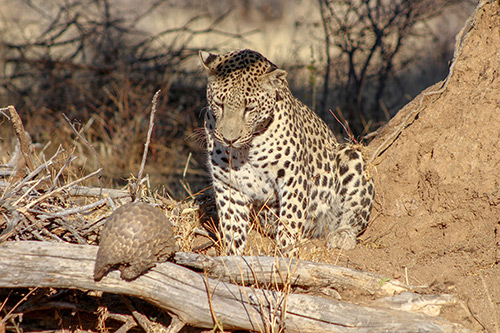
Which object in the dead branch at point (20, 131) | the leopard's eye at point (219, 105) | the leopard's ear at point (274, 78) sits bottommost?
the dead branch at point (20, 131)

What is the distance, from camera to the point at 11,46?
29.3ft

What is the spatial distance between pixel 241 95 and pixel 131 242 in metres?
1.56

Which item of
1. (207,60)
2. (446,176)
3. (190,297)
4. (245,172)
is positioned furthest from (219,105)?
(446,176)

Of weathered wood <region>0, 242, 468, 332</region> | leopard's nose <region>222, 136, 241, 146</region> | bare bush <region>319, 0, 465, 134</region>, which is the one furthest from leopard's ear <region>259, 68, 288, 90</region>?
bare bush <region>319, 0, 465, 134</region>

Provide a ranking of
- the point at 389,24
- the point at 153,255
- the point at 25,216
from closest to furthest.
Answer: the point at 153,255, the point at 25,216, the point at 389,24

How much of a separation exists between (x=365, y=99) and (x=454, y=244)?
185 inches

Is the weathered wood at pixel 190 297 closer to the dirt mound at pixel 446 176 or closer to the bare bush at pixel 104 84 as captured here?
the dirt mound at pixel 446 176

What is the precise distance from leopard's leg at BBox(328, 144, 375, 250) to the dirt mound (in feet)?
0.55

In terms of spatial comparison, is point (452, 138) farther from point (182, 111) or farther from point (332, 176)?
point (182, 111)

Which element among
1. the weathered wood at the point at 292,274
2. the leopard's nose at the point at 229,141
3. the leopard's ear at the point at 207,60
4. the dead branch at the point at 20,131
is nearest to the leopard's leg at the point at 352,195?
the weathered wood at the point at 292,274

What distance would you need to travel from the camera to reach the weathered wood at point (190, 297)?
3551mm

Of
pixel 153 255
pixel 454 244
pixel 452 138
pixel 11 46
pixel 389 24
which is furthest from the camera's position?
pixel 11 46

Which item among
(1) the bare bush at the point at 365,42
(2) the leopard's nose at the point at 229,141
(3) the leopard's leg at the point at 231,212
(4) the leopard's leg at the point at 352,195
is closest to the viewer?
(2) the leopard's nose at the point at 229,141

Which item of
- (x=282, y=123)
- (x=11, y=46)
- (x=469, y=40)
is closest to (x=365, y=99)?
(x=469, y=40)
